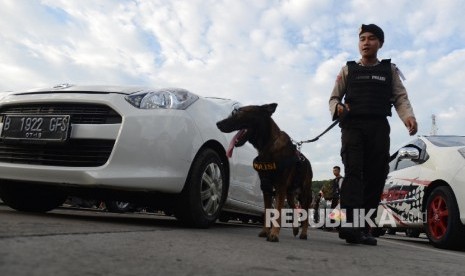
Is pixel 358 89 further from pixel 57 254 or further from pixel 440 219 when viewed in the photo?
pixel 57 254

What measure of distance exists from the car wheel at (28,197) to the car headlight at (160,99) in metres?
1.30

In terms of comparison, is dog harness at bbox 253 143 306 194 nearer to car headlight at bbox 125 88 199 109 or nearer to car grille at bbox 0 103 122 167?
car headlight at bbox 125 88 199 109

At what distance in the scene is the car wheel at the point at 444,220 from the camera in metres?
4.89

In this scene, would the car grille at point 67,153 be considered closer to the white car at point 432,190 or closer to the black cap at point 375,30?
the black cap at point 375,30

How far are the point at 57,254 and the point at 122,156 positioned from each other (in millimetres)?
1841

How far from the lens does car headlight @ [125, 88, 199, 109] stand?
12.6 feet

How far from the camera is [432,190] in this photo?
5.54 m

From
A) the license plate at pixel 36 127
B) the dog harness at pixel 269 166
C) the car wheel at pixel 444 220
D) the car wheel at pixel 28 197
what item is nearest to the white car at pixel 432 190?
the car wheel at pixel 444 220

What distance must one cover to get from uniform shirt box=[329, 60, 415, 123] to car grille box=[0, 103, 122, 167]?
6.28ft

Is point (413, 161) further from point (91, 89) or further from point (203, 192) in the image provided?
point (91, 89)

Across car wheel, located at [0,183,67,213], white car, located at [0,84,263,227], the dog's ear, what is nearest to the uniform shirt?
the dog's ear

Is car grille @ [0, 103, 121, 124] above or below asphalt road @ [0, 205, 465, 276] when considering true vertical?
above

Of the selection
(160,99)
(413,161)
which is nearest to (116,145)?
(160,99)

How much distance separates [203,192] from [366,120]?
155cm
